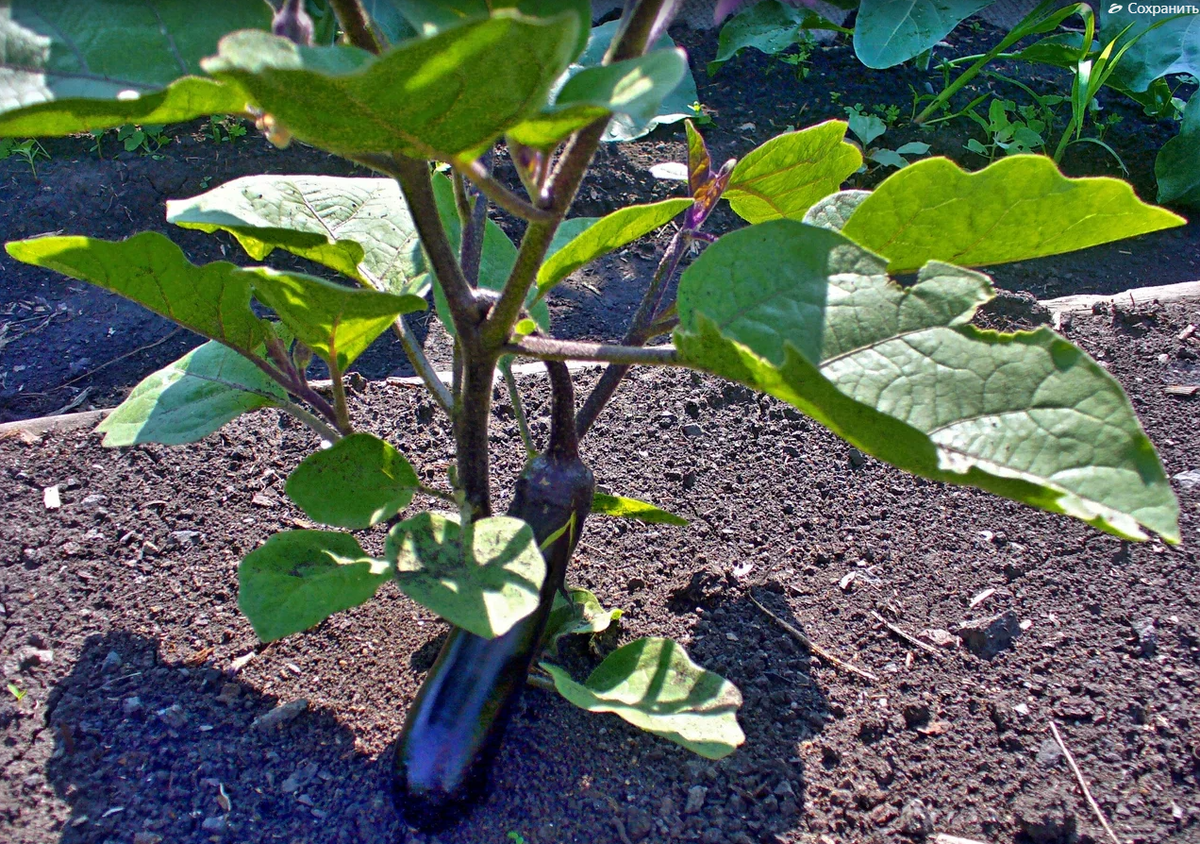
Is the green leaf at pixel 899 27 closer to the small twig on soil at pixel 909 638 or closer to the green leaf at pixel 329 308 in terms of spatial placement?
the small twig on soil at pixel 909 638

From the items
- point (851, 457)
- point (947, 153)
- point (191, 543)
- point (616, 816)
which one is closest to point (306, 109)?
point (616, 816)

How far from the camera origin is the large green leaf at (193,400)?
0.90 metres

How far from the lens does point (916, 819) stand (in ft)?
3.17

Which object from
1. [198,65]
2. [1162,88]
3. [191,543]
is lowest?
[191,543]

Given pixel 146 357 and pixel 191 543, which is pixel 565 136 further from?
pixel 146 357

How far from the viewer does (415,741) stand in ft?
2.98

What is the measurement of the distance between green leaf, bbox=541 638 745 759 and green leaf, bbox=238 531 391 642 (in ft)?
0.70

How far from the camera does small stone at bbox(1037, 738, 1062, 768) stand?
102cm

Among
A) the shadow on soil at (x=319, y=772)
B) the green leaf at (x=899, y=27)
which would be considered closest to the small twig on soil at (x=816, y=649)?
the shadow on soil at (x=319, y=772)

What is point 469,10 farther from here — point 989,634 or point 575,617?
point 989,634

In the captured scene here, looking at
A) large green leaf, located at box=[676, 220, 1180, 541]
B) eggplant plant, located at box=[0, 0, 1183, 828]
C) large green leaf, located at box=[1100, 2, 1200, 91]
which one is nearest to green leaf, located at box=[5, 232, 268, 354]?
eggplant plant, located at box=[0, 0, 1183, 828]

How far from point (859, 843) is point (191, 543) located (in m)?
0.91

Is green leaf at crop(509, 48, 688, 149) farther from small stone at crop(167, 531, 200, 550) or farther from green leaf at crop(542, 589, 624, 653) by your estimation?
small stone at crop(167, 531, 200, 550)

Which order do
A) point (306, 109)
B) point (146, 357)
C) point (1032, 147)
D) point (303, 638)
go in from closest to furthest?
point (306, 109) < point (303, 638) < point (146, 357) < point (1032, 147)
